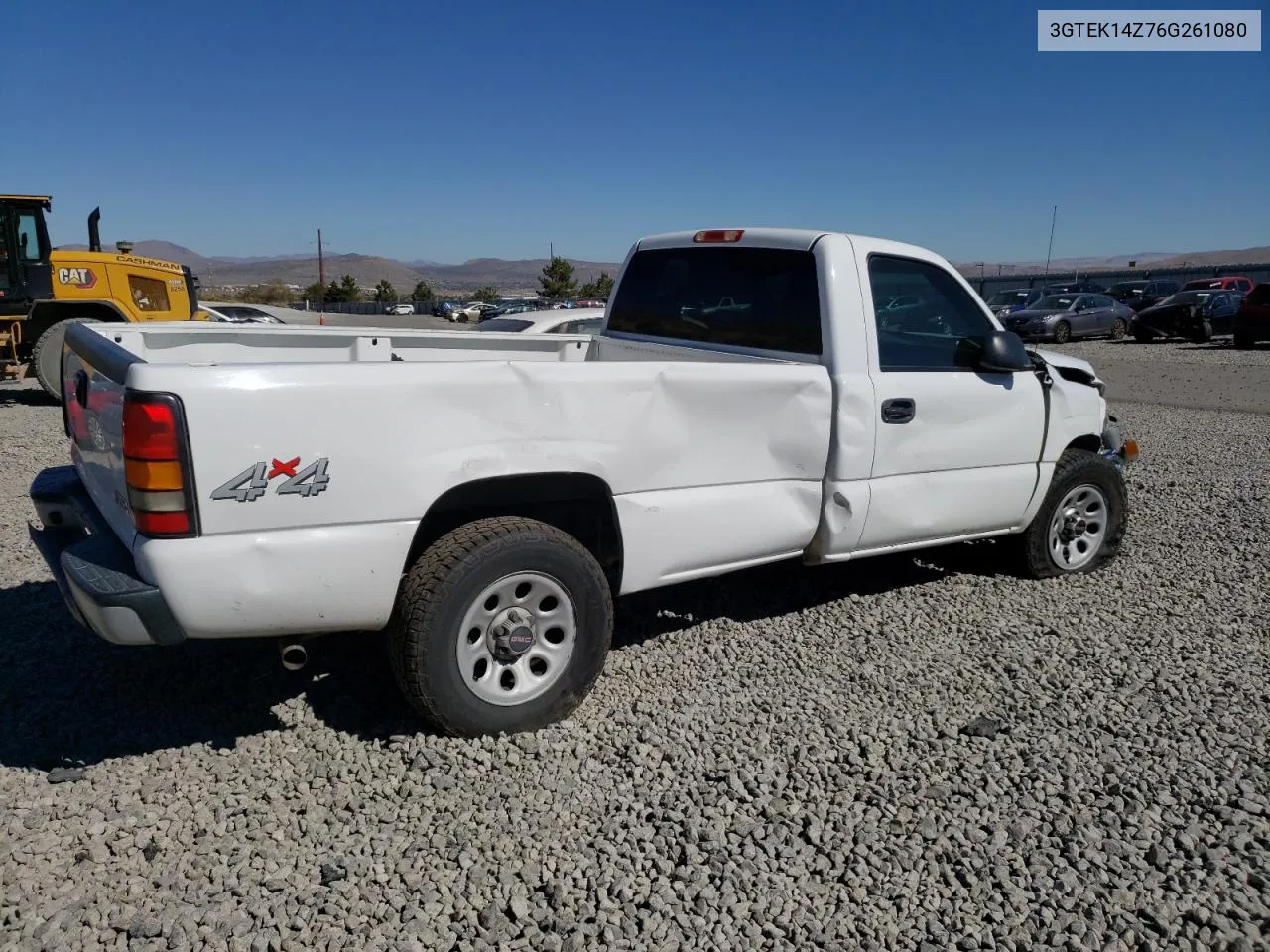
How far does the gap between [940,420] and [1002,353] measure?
18.4 inches

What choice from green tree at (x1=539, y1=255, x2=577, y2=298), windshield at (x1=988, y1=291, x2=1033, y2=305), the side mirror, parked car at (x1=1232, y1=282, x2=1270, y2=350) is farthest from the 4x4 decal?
green tree at (x1=539, y1=255, x2=577, y2=298)

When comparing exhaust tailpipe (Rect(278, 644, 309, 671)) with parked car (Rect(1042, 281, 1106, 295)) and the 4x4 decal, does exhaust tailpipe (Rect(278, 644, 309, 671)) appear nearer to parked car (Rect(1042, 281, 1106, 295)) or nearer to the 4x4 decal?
the 4x4 decal

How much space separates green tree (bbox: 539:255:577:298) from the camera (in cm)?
8862

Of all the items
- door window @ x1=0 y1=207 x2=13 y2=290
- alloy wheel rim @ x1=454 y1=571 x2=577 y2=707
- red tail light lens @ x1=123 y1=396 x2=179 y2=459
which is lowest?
alloy wheel rim @ x1=454 y1=571 x2=577 y2=707

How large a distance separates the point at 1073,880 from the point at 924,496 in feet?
6.86

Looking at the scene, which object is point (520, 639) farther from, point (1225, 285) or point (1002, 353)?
point (1225, 285)

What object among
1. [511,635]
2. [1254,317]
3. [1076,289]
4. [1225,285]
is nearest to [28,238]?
[511,635]

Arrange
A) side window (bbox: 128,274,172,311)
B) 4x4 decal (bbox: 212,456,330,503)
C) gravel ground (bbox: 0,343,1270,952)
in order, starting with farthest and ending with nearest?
side window (bbox: 128,274,172,311) < 4x4 decal (bbox: 212,456,330,503) < gravel ground (bbox: 0,343,1270,952)

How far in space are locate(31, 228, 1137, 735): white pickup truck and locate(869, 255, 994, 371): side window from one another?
15mm

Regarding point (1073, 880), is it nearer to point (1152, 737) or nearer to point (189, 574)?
point (1152, 737)

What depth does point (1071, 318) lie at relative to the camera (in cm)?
2759

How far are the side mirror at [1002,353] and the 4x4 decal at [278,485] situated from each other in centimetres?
320

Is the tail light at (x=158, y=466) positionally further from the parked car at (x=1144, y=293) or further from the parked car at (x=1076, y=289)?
the parked car at (x=1144, y=293)

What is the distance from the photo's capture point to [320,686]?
402cm
